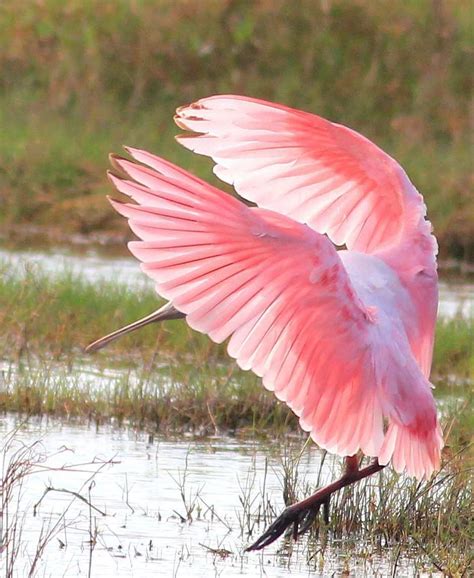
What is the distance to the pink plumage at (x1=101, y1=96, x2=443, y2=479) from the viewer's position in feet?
16.1

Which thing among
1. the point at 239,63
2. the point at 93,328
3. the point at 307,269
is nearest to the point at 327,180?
the point at 307,269

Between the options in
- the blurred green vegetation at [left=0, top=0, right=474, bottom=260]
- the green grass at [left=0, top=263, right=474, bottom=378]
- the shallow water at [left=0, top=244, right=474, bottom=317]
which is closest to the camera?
the green grass at [left=0, top=263, right=474, bottom=378]

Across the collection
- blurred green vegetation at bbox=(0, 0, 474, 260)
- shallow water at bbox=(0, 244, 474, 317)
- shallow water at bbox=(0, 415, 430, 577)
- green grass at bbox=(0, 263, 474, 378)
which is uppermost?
blurred green vegetation at bbox=(0, 0, 474, 260)

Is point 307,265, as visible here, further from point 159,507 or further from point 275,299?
point 159,507

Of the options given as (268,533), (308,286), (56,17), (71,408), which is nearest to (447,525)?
(268,533)

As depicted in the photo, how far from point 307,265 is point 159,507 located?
1492mm

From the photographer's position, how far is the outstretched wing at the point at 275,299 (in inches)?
191

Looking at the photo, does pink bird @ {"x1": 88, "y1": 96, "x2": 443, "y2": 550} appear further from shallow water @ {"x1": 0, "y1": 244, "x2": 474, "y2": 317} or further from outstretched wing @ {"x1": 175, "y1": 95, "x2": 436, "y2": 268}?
shallow water @ {"x1": 0, "y1": 244, "x2": 474, "y2": 317}

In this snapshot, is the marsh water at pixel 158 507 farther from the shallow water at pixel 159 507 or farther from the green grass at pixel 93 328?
the green grass at pixel 93 328

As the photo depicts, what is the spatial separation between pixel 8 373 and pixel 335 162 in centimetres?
228

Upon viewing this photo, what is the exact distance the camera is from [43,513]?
5953 millimetres

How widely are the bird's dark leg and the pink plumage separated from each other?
222mm

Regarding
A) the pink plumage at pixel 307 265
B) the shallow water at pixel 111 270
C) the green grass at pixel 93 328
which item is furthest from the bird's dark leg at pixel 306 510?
the shallow water at pixel 111 270

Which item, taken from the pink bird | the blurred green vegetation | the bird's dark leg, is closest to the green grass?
the pink bird
